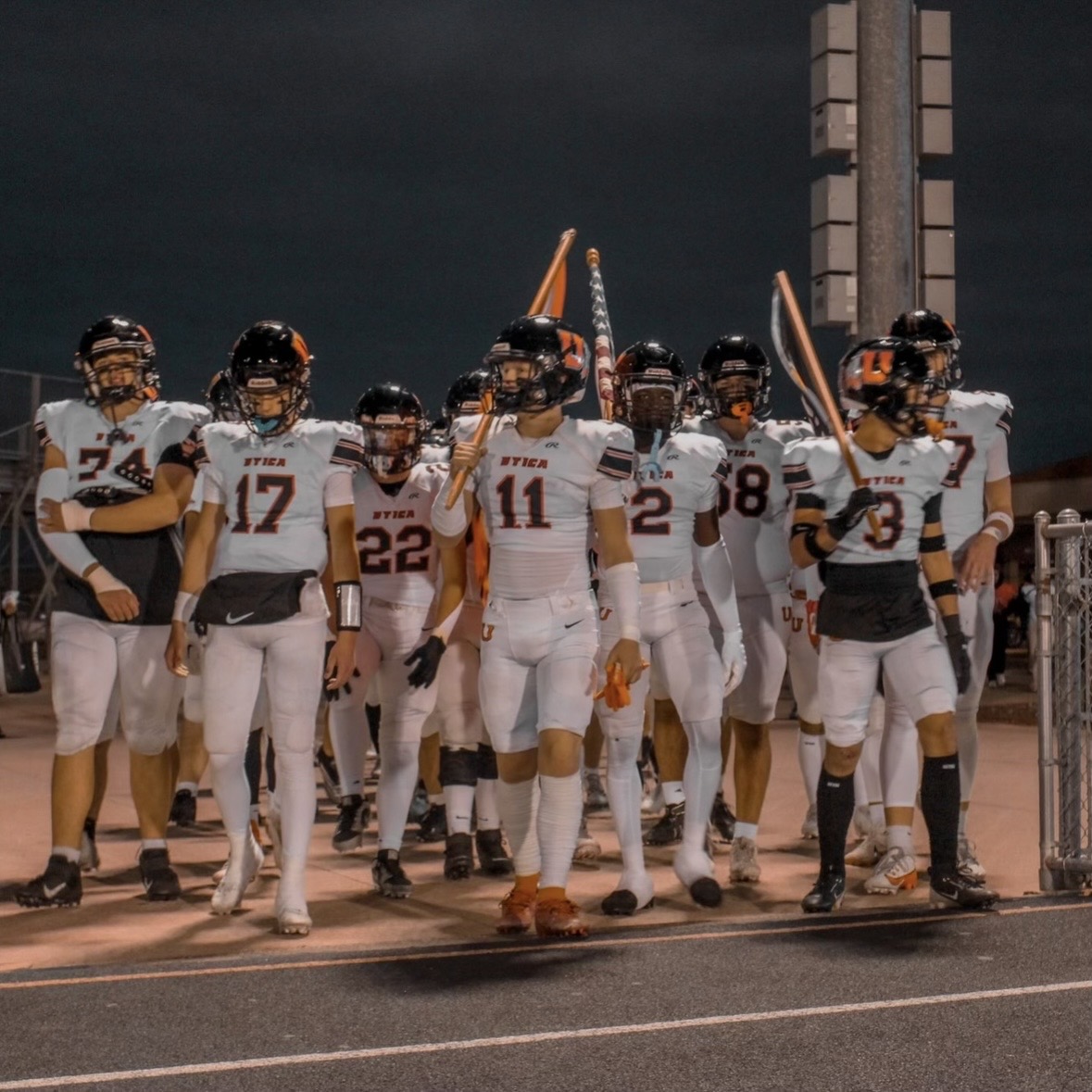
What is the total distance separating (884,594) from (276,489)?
2.37 metres

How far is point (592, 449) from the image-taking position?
6.58 m

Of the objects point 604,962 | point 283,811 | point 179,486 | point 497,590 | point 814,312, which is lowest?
point 604,962

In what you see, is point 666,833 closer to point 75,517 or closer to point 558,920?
point 558,920

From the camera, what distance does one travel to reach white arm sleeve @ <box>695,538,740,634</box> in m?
7.52

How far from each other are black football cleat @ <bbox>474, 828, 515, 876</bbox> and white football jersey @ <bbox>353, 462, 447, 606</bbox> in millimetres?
1128

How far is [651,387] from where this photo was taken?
736 centimetres

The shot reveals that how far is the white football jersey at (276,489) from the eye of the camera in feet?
22.1

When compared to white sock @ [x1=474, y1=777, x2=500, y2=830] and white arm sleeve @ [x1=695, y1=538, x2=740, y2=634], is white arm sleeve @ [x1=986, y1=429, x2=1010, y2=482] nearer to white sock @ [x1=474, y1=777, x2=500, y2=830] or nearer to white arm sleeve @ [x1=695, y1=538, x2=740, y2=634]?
white arm sleeve @ [x1=695, y1=538, x2=740, y2=634]

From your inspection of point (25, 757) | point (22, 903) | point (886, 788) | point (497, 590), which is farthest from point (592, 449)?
point (25, 757)

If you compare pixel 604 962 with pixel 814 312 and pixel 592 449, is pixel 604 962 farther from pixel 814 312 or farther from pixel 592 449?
pixel 814 312

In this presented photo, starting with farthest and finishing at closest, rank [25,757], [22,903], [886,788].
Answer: [25,757], [886,788], [22,903]

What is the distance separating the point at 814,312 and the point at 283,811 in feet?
16.2

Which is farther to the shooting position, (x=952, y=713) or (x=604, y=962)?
(x=952, y=713)

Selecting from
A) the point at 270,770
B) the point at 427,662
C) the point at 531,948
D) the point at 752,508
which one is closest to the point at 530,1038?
the point at 531,948
